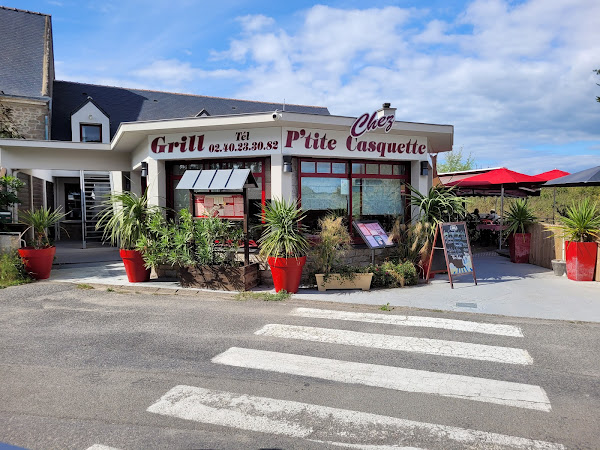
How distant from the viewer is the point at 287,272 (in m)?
8.06

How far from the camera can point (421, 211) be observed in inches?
386

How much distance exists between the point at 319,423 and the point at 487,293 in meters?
5.81

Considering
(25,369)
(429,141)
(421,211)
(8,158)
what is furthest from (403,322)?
(8,158)

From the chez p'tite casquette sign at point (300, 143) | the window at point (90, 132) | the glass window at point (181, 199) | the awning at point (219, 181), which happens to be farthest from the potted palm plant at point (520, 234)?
the window at point (90, 132)

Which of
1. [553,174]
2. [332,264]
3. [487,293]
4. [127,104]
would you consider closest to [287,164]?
[332,264]

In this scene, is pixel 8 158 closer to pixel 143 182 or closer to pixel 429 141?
pixel 143 182

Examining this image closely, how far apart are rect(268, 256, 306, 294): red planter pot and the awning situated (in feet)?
5.25

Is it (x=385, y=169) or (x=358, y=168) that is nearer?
(x=358, y=168)

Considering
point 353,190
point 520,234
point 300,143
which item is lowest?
point 520,234

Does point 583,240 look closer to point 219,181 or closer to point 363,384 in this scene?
point 363,384

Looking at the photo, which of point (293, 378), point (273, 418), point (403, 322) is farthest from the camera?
point (403, 322)

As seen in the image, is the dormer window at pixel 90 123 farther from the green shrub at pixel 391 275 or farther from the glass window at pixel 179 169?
the green shrub at pixel 391 275

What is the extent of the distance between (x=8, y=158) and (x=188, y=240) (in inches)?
280

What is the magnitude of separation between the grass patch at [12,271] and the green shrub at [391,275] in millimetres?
7291
